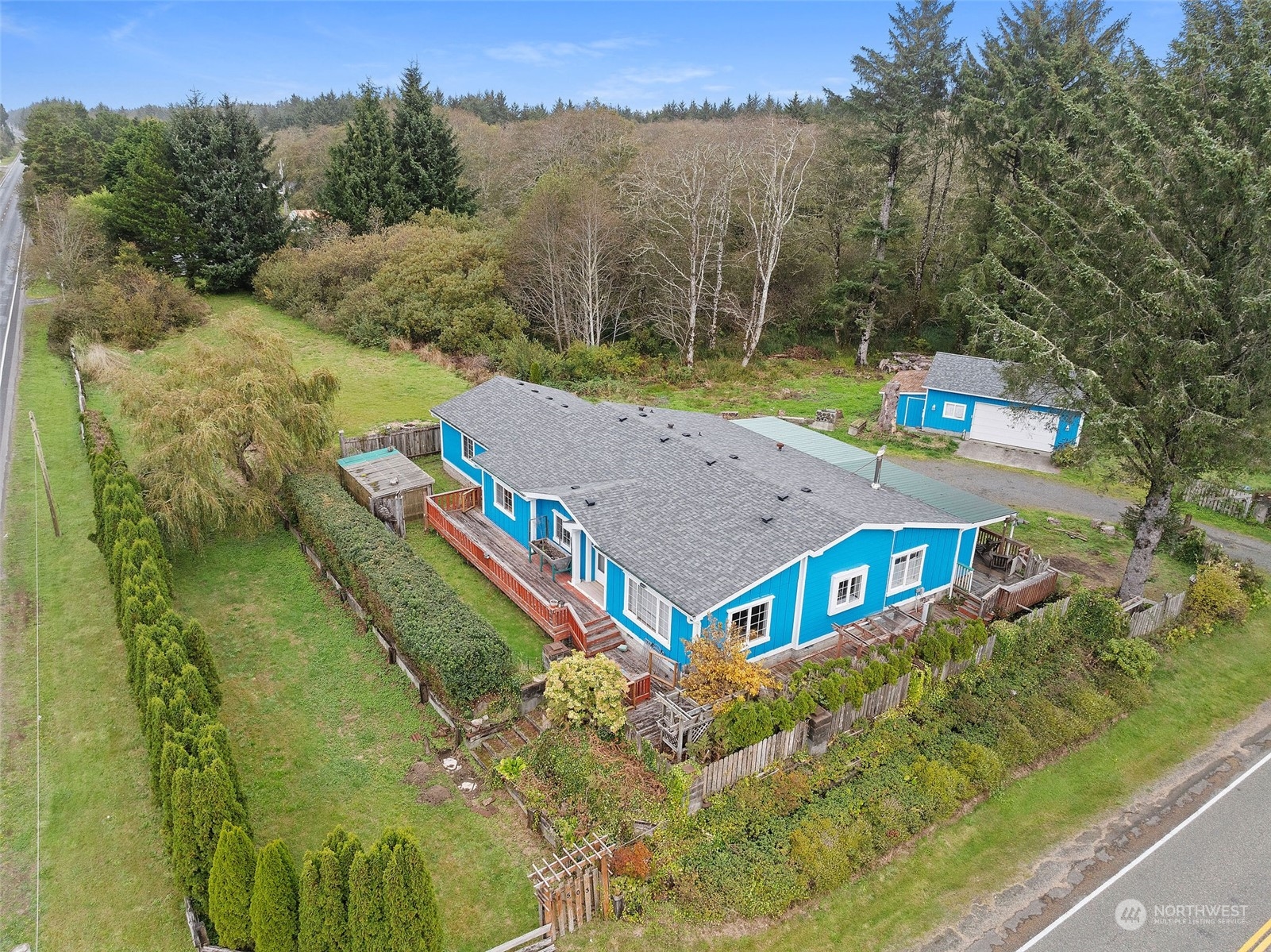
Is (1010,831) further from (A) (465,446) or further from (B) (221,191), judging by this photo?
(B) (221,191)

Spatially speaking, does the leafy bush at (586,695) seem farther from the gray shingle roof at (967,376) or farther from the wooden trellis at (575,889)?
the gray shingle roof at (967,376)

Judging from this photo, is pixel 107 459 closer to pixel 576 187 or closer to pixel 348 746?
pixel 348 746

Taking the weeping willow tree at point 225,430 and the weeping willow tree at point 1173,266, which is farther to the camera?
the weeping willow tree at point 225,430

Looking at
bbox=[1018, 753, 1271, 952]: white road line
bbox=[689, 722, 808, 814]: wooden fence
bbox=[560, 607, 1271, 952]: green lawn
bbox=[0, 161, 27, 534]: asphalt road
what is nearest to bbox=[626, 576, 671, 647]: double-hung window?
bbox=[689, 722, 808, 814]: wooden fence

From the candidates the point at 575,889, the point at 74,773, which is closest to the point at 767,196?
the point at 575,889

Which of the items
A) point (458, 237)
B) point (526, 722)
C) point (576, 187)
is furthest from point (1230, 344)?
point (458, 237)

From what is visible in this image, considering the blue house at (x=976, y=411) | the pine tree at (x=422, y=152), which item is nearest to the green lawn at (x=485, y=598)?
the blue house at (x=976, y=411)

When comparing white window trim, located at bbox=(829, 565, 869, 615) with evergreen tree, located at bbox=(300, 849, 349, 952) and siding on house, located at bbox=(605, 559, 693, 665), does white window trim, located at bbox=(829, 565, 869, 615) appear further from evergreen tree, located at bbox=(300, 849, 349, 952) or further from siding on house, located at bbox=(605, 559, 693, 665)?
evergreen tree, located at bbox=(300, 849, 349, 952)
